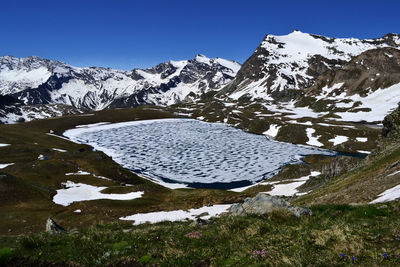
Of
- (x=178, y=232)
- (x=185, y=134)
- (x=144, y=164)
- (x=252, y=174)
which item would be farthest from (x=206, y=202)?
(x=185, y=134)

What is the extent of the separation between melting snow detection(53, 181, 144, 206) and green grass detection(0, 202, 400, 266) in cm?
4770

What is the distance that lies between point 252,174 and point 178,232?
86.5m

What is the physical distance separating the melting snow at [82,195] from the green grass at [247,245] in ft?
156

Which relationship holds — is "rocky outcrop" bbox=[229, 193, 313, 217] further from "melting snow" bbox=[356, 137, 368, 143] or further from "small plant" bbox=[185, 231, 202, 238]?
"melting snow" bbox=[356, 137, 368, 143]

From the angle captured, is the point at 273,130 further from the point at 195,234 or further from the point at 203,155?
the point at 195,234

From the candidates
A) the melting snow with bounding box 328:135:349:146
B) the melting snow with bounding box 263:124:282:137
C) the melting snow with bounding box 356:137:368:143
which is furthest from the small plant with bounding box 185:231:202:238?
the melting snow with bounding box 263:124:282:137

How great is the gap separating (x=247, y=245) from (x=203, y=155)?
383ft

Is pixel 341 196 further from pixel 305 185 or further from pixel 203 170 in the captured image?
pixel 203 170

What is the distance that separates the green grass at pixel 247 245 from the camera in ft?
28.3

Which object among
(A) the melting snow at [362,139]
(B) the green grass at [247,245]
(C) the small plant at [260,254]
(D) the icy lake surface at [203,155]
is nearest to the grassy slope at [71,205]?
(B) the green grass at [247,245]

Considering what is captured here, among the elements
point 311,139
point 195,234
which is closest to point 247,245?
point 195,234

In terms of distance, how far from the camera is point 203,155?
126500 mm

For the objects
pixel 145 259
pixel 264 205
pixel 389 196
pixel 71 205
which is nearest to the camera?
pixel 145 259

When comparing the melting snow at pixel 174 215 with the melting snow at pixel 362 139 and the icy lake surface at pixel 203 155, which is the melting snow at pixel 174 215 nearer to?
the icy lake surface at pixel 203 155
